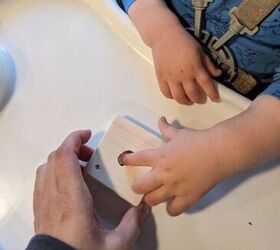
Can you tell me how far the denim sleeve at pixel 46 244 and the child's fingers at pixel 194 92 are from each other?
20 cm

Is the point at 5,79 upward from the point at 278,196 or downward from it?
upward

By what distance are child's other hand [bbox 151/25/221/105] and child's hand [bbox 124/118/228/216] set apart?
6 cm

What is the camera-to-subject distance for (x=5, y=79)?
547 mm

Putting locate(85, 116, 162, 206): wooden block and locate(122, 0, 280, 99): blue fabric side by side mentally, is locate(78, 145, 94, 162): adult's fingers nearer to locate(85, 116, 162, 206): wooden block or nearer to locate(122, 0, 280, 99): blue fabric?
locate(85, 116, 162, 206): wooden block

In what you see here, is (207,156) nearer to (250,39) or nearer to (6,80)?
(250,39)

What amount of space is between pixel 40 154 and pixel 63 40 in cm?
14

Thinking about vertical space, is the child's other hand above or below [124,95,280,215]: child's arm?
above

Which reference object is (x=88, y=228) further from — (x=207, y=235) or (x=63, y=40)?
(x=63, y=40)

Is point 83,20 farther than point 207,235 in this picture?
Yes

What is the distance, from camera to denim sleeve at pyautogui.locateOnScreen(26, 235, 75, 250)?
43cm

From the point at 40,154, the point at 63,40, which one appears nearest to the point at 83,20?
the point at 63,40

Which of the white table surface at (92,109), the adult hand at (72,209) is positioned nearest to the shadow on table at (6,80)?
the white table surface at (92,109)

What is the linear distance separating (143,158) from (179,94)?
0.09m

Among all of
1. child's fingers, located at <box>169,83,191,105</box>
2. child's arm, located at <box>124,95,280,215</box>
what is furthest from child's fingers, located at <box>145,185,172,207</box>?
child's fingers, located at <box>169,83,191,105</box>
